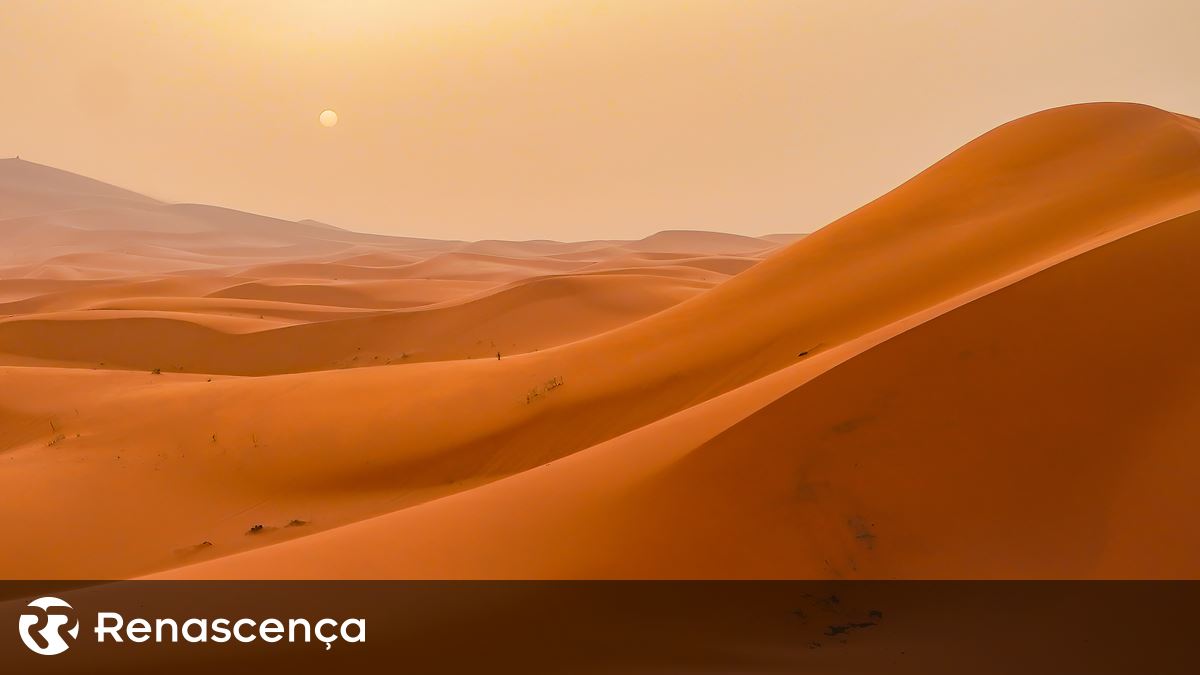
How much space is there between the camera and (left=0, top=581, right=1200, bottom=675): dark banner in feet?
12.8

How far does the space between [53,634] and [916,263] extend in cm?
1013

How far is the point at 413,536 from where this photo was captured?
18.3 ft

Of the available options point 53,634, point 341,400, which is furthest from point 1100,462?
point 341,400

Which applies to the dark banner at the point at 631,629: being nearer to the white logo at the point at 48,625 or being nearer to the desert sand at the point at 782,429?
the white logo at the point at 48,625

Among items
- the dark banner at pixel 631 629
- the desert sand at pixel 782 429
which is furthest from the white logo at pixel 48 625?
the desert sand at pixel 782 429

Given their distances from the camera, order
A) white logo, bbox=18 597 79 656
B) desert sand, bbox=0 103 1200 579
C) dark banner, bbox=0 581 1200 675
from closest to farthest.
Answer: dark banner, bbox=0 581 1200 675, white logo, bbox=18 597 79 656, desert sand, bbox=0 103 1200 579

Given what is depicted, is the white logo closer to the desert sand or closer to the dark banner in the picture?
the dark banner

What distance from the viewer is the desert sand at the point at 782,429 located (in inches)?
185

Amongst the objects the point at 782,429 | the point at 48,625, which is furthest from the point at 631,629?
the point at 48,625

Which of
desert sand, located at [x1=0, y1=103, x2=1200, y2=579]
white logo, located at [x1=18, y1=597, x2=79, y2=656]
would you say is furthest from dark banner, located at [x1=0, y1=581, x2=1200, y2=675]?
desert sand, located at [x1=0, y1=103, x2=1200, y2=579]

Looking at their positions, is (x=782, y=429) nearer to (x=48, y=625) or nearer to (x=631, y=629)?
(x=631, y=629)

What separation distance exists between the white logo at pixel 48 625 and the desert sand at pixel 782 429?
837mm

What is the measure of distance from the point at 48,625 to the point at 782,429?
187 inches

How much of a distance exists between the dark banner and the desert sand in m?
0.17
